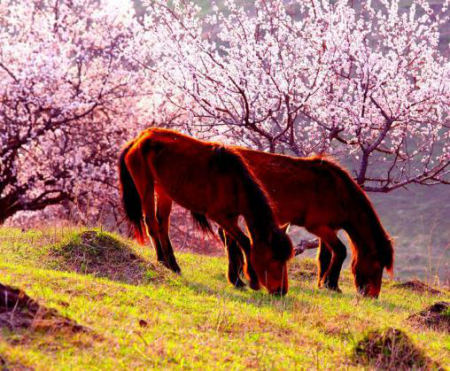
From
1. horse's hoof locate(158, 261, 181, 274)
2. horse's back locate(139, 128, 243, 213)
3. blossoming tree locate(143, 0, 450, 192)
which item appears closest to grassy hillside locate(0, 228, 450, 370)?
horse's hoof locate(158, 261, 181, 274)

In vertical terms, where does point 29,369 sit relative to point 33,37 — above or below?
below

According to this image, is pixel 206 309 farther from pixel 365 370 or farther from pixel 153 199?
pixel 153 199

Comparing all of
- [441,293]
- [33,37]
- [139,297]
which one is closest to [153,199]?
[139,297]

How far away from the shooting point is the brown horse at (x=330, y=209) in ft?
30.9

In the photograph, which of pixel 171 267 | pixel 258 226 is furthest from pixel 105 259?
pixel 258 226

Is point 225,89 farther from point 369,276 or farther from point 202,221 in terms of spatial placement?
point 369,276

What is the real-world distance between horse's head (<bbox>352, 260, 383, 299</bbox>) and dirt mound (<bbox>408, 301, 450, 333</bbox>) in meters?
1.75

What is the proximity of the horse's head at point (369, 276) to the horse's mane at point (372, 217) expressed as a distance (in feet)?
0.42

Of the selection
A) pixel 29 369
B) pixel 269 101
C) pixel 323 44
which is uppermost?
pixel 323 44

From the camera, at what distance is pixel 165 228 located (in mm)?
9414

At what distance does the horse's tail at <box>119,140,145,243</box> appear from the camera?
9633 millimetres

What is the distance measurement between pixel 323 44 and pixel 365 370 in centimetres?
1026

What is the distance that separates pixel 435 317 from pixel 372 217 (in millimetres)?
2384

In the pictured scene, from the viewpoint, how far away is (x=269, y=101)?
49.0 ft
